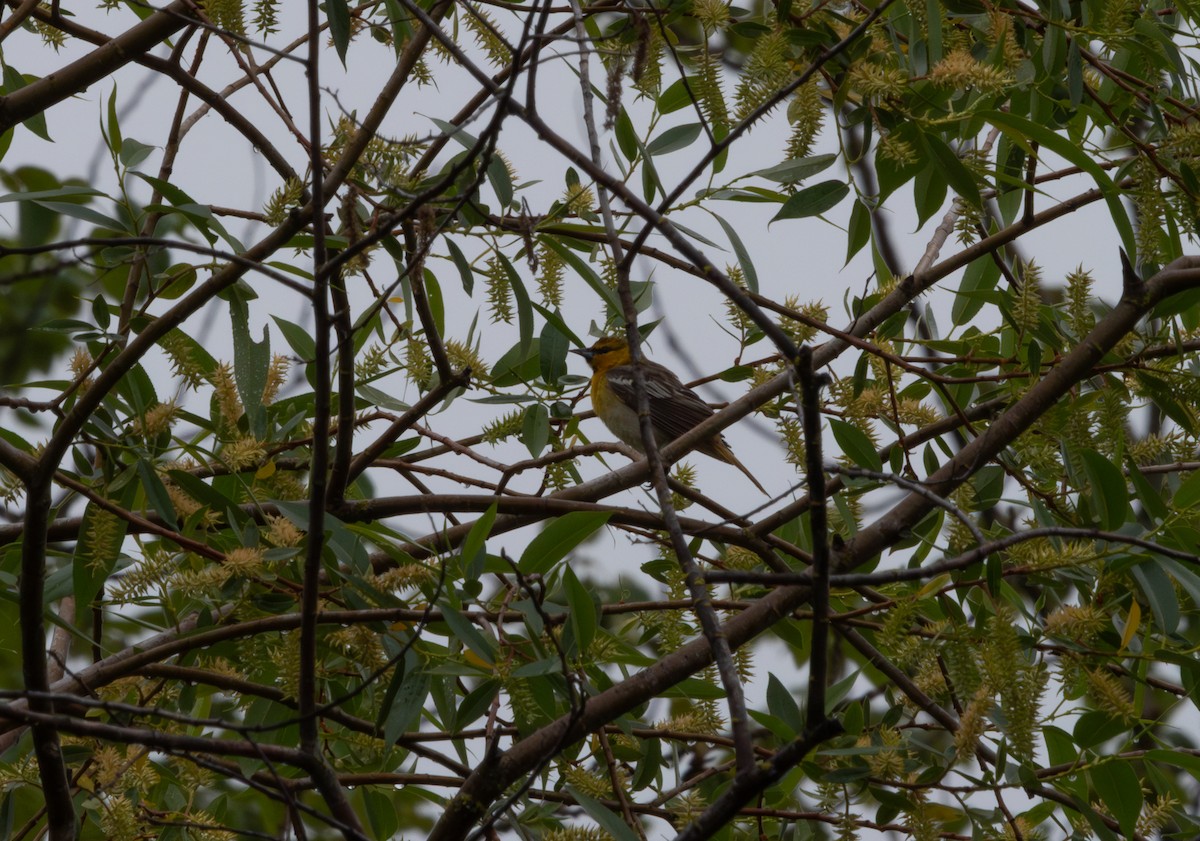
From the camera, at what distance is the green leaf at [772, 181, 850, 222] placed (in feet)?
9.23

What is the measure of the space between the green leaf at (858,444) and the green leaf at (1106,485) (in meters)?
0.46

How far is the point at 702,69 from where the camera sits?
239 centimetres

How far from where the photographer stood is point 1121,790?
260 centimetres

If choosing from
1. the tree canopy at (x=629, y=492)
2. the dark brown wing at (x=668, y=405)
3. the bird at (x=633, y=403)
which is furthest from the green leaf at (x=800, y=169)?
the dark brown wing at (x=668, y=405)

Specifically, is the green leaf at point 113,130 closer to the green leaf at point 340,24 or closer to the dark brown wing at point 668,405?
the green leaf at point 340,24

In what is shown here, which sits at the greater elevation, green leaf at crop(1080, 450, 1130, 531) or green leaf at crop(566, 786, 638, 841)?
green leaf at crop(1080, 450, 1130, 531)

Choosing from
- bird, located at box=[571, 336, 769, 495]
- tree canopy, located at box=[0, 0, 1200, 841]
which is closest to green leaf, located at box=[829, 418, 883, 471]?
tree canopy, located at box=[0, 0, 1200, 841]

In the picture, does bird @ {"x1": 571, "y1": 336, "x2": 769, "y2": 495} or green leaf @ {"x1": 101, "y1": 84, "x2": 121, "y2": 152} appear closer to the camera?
green leaf @ {"x1": 101, "y1": 84, "x2": 121, "y2": 152}

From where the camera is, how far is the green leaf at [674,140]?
9.53 feet

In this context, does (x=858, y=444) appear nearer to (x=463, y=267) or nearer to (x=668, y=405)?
(x=463, y=267)

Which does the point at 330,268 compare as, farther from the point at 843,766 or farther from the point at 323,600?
the point at 843,766

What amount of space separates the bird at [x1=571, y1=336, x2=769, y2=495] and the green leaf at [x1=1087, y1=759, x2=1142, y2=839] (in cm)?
340

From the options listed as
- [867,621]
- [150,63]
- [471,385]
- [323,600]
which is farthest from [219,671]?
[867,621]

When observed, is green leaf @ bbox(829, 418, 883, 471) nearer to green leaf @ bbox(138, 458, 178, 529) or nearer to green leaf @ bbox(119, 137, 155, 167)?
green leaf @ bbox(138, 458, 178, 529)
